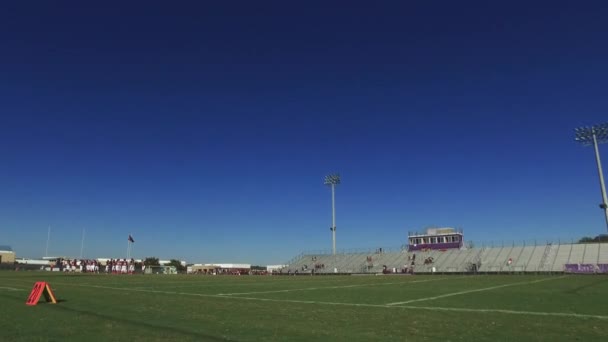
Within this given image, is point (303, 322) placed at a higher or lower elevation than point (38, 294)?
lower

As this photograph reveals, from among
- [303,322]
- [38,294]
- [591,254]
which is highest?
[591,254]

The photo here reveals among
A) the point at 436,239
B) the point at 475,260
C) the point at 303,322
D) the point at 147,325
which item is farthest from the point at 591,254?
the point at 147,325

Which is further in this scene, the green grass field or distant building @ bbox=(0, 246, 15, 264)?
distant building @ bbox=(0, 246, 15, 264)

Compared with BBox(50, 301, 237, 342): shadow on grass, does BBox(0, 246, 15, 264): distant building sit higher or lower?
higher

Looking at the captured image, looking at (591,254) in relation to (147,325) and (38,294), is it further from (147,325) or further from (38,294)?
(38,294)

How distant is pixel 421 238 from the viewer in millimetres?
98188

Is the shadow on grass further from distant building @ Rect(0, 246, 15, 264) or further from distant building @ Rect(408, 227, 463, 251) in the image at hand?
distant building @ Rect(0, 246, 15, 264)

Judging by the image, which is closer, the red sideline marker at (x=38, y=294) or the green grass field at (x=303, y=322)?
the green grass field at (x=303, y=322)

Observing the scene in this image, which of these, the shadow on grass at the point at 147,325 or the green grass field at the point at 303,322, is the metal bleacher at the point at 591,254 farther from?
the shadow on grass at the point at 147,325

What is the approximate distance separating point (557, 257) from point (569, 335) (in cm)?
6640

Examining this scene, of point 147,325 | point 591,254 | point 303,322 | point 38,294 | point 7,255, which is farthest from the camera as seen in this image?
point 7,255

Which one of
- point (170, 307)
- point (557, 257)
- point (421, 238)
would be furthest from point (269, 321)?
point (421, 238)

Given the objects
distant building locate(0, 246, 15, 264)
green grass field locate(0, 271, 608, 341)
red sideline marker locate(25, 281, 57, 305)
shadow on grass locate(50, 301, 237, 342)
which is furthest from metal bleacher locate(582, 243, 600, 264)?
distant building locate(0, 246, 15, 264)

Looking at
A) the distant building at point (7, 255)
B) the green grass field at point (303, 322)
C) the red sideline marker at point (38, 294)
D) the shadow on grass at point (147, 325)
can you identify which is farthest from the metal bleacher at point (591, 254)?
the distant building at point (7, 255)
